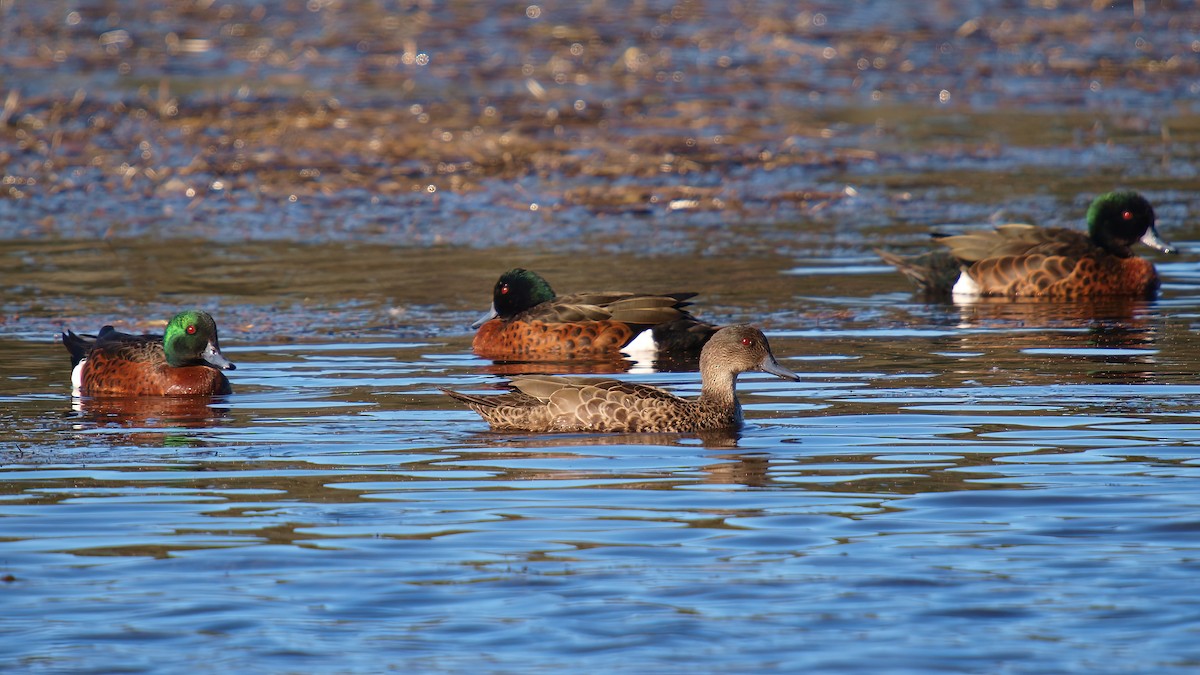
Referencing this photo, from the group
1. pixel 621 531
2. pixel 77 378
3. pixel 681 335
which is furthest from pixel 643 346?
pixel 621 531

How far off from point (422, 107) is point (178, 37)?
731cm

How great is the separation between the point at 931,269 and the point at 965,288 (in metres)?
0.29

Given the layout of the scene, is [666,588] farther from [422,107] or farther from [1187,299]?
[422,107]

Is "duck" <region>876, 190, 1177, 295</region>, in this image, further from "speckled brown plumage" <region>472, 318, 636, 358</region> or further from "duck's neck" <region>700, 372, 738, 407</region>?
"duck's neck" <region>700, 372, 738, 407</region>

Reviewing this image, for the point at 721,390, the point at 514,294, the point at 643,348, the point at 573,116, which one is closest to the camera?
the point at 721,390

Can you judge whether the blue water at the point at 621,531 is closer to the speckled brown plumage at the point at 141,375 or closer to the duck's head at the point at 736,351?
the speckled brown plumage at the point at 141,375

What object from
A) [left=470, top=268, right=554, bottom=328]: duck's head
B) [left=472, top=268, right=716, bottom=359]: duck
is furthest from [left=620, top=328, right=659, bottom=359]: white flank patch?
[left=470, top=268, right=554, bottom=328]: duck's head

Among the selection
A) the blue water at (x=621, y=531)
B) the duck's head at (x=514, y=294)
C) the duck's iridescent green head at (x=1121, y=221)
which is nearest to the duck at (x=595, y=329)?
the duck's head at (x=514, y=294)

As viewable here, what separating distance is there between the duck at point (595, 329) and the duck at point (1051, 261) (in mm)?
2578

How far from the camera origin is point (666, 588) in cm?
655

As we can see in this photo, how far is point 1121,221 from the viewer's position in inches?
561

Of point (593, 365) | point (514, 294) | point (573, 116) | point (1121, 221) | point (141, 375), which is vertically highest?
point (573, 116)

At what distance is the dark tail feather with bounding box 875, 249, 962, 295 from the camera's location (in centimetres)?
1426

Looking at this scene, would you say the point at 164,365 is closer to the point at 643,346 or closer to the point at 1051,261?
the point at 643,346
